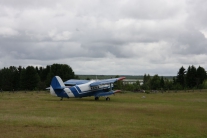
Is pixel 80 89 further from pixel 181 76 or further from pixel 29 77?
pixel 181 76

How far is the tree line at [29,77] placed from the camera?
91.4 metres

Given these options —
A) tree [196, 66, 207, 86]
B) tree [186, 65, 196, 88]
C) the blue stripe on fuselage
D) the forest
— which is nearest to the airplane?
the blue stripe on fuselage

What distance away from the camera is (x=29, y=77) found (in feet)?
300

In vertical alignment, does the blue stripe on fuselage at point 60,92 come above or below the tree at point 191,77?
below

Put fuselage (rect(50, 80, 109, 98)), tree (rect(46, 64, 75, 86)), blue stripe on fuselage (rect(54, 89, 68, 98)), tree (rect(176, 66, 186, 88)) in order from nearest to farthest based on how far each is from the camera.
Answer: blue stripe on fuselage (rect(54, 89, 68, 98)) < fuselage (rect(50, 80, 109, 98)) < tree (rect(46, 64, 75, 86)) < tree (rect(176, 66, 186, 88))

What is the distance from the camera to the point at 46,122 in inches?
714

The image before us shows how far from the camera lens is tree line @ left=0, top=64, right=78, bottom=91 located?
91375 mm

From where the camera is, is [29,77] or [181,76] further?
[181,76]

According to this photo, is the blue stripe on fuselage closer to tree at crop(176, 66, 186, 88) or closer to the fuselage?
the fuselage

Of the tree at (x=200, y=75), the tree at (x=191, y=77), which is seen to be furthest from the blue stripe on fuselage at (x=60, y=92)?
the tree at (x=200, y=75)

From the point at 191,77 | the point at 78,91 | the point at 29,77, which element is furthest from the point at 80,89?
the point at 191,77

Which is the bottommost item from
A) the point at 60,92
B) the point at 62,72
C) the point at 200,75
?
the point at 60,92

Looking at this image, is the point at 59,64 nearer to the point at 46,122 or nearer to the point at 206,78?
the point at 206,78

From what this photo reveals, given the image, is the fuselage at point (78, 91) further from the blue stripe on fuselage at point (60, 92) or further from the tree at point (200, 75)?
the tree at point (200, 75)
